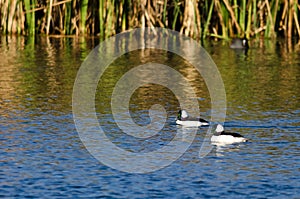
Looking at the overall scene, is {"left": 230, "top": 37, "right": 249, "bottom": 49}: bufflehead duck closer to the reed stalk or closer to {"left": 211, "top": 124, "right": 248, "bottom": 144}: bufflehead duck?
the reed stalk

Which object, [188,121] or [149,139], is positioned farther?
[188,121]

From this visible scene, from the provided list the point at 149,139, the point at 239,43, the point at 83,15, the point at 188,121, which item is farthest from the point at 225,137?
the point at 83,15

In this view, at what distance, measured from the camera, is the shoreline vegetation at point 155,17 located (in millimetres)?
23203

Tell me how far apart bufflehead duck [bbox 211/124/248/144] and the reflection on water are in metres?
0.10

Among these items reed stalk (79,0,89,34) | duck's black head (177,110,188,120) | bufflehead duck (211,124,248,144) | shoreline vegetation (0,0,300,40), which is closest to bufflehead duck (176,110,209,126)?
duck's black head (177,110,188,120)

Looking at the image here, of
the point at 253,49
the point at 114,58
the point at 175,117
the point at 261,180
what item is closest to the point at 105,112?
the point at 175,117

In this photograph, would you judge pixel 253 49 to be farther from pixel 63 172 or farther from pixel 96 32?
pixel 63 172

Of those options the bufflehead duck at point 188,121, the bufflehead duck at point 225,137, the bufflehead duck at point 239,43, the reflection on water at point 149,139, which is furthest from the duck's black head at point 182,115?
the bufflehead duck at point 239,43

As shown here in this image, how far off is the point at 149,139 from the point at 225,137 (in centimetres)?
117

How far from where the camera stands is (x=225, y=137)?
459 inches

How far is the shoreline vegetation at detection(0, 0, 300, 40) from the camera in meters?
23.2

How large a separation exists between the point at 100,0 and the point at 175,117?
10.1 m

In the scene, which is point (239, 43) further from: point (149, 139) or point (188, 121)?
point (149, 139)

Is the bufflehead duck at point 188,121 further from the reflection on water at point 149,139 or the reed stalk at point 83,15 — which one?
the reed stalk at point 83,15
